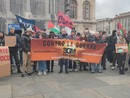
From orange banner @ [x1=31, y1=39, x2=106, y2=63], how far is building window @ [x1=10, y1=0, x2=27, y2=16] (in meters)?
38.8

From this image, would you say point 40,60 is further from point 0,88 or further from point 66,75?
point 0,88

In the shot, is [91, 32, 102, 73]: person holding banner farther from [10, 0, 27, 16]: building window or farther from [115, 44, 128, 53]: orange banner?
[10, 0, 27, 16]: building window

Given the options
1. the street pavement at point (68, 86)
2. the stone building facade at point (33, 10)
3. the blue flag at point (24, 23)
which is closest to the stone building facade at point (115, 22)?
the stone building facade at point (33, 10)

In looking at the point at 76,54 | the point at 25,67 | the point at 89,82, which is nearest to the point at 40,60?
the point at 25,67

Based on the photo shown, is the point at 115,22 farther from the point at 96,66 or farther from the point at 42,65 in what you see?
the point at 42,65

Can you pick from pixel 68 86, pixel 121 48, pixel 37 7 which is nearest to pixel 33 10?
pixel 37 7

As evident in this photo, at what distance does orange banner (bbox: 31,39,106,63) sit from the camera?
35.4ft

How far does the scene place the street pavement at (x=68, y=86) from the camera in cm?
776

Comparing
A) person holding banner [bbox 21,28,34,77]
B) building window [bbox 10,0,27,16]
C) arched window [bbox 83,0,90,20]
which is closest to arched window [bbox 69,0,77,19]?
arched window [bbox 83,0,90,20]

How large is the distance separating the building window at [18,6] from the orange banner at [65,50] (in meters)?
38.8

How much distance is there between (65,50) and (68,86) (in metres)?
2.75

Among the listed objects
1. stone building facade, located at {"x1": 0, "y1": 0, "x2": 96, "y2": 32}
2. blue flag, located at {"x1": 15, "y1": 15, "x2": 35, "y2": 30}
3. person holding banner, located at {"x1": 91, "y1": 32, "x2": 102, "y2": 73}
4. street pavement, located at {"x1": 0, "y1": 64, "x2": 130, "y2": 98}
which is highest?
stone building facade, located at {"x1": 0, "y1": 0, "x2": 96, "y2": 32}

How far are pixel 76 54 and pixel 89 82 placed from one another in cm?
218

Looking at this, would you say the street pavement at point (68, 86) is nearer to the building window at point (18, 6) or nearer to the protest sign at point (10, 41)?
the protest sign at point (10, 41)
